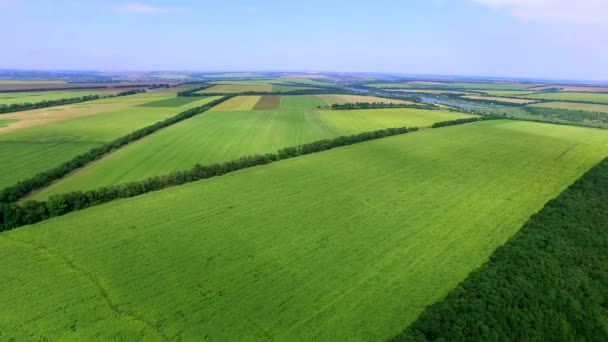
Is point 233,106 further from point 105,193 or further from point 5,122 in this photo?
point 105,193

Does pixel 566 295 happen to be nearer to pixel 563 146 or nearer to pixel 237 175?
pixel 237 175

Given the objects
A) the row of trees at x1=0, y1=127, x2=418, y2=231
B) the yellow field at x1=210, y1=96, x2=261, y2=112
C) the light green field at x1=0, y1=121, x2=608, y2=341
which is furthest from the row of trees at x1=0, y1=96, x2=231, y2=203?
the yellow field at x1=210, y1=96, x2=261, y2=112

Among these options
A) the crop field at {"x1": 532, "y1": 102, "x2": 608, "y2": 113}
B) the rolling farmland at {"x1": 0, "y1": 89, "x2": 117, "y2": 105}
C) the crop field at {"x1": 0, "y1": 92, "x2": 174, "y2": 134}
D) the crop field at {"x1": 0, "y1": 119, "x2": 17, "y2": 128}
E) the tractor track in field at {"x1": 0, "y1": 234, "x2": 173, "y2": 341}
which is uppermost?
the crop field at {"x1": 532, "y1": 102, "x2": 608, "y2": 113}

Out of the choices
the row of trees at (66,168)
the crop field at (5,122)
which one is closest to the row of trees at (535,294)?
the row of trees at (66,168)

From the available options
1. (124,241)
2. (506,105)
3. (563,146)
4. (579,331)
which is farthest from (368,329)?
(506,105)

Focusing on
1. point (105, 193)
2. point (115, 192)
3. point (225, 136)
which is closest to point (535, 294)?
point (115, 192)

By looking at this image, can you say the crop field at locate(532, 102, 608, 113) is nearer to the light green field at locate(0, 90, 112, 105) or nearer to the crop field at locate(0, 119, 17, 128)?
the crop field at locate(0, 119, 17, 128)
